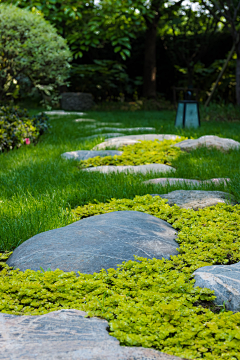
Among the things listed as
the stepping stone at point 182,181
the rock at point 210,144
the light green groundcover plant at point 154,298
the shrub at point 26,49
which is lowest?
the light green groundcover plant at point 154,298

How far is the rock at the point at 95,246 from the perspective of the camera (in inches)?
84.2

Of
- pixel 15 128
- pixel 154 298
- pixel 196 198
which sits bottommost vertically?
pixel 154 298

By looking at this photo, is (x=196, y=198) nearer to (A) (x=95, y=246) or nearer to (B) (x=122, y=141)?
(A) (x=95, y=246)

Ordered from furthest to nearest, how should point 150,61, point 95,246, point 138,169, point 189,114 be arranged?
point 150,61 < point 189,114 < point 138,169 < point 95,246

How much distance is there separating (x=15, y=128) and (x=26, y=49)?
1750 mm

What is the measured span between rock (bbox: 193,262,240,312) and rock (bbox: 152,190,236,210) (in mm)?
1137

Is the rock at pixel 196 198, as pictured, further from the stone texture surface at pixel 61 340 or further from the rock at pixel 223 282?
the stone texture surface at pixel 61 340

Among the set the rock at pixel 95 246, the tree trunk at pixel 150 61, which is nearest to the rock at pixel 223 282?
the rock at pixel 95 246

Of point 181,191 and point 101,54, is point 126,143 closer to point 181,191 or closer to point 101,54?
point 181,191

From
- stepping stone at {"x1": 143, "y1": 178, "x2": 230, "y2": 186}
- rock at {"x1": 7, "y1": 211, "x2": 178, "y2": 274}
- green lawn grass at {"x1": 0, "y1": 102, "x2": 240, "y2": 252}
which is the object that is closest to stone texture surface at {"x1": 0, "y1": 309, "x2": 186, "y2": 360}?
Answer: rock at {"x1": 7, "y1": 211, "x2": 178, "y2": 274}

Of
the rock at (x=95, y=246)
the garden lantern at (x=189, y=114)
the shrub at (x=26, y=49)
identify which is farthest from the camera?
the garden lantern at (x=189, y=114)

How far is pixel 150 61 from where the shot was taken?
15.7m

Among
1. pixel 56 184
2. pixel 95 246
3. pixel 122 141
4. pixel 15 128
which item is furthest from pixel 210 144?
pixel 95 246

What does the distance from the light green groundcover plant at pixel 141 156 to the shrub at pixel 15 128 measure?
1692 mm
